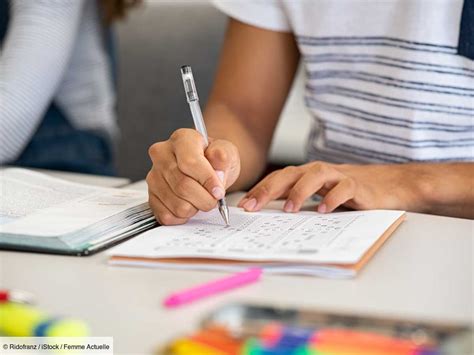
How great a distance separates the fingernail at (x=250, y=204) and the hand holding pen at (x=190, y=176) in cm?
5

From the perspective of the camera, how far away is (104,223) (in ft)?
2.60

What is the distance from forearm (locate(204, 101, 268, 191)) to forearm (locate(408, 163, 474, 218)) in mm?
261

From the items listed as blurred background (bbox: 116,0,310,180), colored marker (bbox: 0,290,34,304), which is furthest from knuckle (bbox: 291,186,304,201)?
blurred background (bbox: 116,0,310,180)

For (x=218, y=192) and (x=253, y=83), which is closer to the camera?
(x=218, y=192)

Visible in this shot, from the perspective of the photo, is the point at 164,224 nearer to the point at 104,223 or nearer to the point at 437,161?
the point at 104,223

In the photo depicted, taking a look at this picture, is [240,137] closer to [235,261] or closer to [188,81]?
[188,81]

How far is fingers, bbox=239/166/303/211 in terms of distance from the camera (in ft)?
2.85

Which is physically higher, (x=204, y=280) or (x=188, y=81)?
(x=188, y=81)

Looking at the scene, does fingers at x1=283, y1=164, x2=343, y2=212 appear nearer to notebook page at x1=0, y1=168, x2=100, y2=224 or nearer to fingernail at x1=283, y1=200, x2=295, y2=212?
fingernail at x1=283, y1=200, x2=295, y2=212

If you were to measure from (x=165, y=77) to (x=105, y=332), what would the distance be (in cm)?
118

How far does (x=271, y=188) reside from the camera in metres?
0.88

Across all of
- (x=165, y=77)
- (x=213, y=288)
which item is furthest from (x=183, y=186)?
(x=165, y=77)

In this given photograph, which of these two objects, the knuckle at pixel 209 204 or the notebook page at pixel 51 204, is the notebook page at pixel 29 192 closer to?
the notebook page at pixel 51 204

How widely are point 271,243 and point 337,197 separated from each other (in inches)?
6.5
